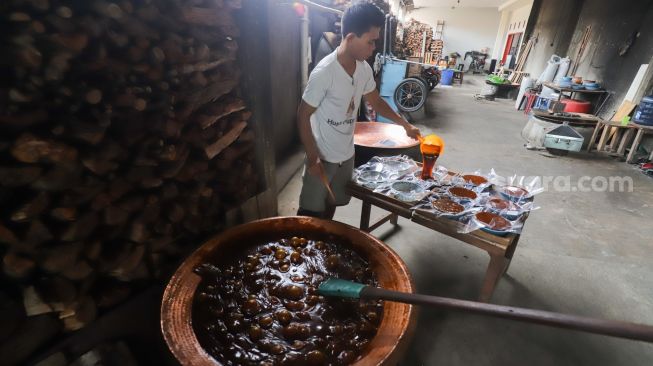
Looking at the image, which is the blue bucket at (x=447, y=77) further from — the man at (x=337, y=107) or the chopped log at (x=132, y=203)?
the chopped log at (x=132, y=203)

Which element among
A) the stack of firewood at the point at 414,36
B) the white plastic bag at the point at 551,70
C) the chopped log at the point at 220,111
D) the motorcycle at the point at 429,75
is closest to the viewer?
the chopped log at the point at 220,111

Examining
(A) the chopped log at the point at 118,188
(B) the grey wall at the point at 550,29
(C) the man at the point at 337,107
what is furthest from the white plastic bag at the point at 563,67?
(A) the chopped log at the point at 118,188

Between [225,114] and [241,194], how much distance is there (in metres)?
0.56

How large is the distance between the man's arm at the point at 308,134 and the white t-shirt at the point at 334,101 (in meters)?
0.05

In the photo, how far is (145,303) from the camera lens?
4.99 feet

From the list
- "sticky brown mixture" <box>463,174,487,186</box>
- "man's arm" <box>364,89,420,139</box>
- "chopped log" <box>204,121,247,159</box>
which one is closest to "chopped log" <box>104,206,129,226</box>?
"chopped log" <box>204,121,247,159</box>

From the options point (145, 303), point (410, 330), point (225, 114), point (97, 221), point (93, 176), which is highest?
point (225, 114)

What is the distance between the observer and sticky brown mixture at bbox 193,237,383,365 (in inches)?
43.8

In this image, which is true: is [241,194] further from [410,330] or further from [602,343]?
[602,343]

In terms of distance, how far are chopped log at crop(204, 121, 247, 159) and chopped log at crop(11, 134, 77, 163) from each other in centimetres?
68

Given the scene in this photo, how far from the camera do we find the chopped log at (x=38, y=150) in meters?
0.93

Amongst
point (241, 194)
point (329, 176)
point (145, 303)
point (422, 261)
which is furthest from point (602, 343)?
point (145, 303)

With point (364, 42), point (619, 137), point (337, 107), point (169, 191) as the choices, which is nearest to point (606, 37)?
point (619, 137)

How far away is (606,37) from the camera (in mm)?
7027
